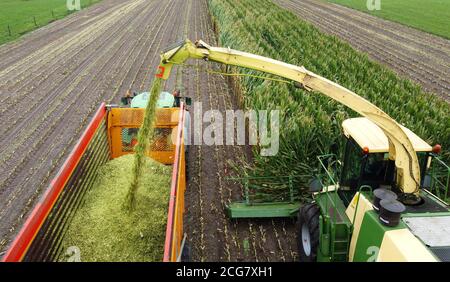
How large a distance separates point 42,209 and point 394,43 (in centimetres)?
2474

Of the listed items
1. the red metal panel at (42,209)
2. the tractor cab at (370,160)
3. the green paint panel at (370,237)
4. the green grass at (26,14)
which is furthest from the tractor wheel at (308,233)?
the green grass at (26,14)

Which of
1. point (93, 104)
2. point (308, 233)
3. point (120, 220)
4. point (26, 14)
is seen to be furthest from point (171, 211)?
point (26, 14)

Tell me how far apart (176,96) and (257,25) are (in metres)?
10.5

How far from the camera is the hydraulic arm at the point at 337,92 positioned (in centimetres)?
501

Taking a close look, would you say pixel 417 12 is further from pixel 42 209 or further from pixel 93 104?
pixel 42 209

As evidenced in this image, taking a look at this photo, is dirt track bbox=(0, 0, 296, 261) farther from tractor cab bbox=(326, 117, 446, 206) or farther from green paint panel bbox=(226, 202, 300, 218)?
tractor cab bbox=(326, 117, 446, 206)

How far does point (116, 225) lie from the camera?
20.6 ft

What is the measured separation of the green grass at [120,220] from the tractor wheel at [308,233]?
7.71 feet

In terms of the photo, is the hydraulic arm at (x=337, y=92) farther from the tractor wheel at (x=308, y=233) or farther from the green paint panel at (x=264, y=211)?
the green paint panel at (x=264, y=211)

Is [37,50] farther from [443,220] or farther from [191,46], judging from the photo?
[443,220]

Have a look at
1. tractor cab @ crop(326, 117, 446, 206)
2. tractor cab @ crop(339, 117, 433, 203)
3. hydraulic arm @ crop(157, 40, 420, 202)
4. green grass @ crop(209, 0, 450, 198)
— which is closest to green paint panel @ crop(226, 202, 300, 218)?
green grass @ crop(209, 0, 450, 198)

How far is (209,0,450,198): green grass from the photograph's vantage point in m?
8.42

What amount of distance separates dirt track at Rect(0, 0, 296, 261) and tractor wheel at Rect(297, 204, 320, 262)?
0.62 metres
